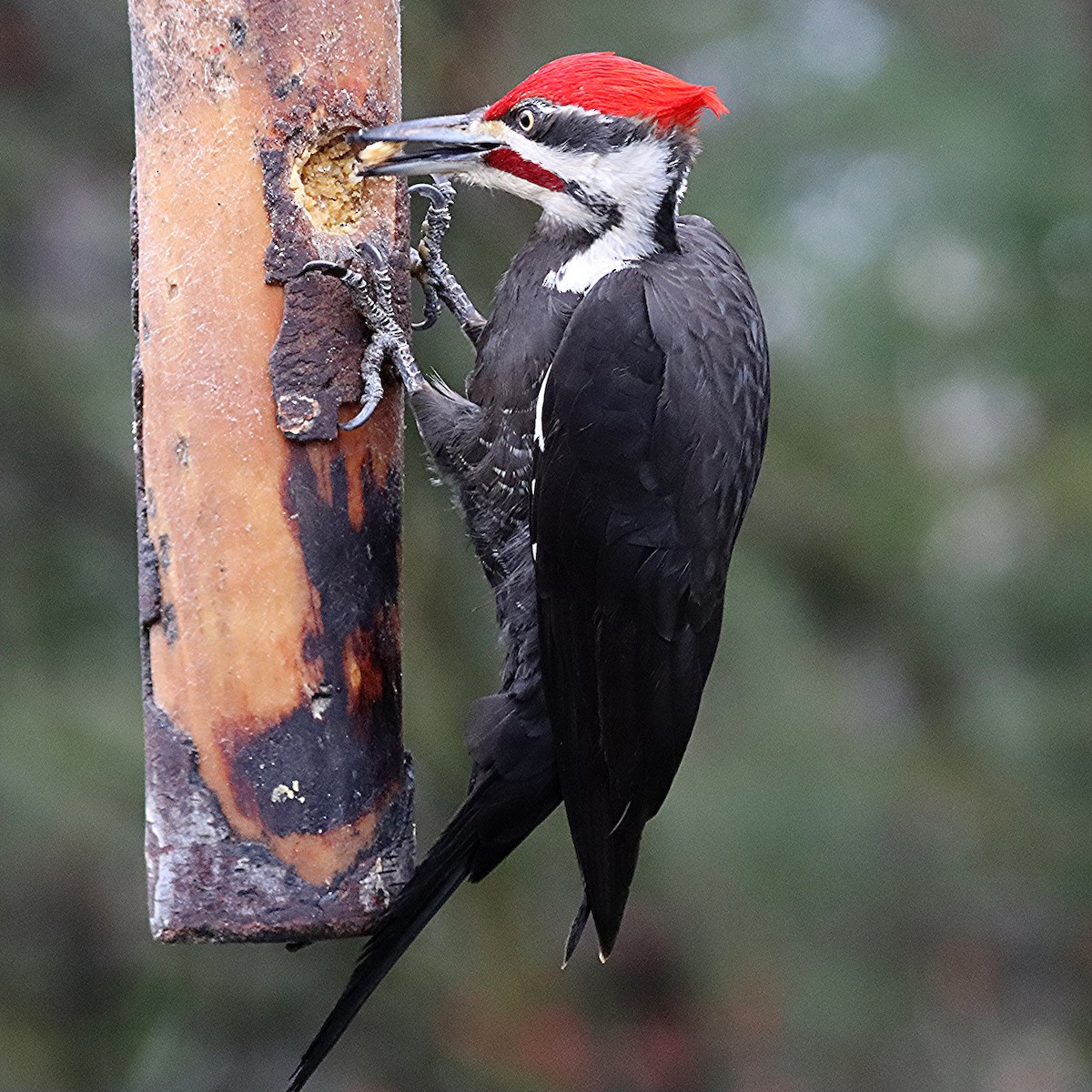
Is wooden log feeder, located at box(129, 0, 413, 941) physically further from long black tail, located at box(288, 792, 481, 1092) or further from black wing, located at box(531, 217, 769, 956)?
black wing, located at box(531, 217, 769, 956)

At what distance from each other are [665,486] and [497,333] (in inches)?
16.2

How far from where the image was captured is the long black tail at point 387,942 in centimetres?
250

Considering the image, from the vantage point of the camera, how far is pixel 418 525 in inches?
152

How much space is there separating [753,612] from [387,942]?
242cm

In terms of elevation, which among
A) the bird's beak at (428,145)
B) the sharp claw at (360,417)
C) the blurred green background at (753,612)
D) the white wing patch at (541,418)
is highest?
the bird's beak at (428,145)

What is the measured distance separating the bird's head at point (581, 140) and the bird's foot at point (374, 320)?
0.15 m

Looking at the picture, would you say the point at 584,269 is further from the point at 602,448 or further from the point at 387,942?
the point at 387,942

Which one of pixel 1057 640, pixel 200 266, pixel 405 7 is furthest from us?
pixel 1057 640

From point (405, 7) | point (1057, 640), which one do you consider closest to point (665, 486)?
point (405, 7)

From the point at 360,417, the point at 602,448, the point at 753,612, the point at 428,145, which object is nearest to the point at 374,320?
the point at 360,417

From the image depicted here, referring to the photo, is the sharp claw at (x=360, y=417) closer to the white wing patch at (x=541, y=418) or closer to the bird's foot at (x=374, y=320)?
the bird's foot at (x=374, y=320)

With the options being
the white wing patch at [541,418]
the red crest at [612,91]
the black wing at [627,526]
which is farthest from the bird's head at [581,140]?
the white wing patch at [541,418]

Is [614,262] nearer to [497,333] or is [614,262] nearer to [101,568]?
[497,333]

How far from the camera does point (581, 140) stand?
2658 mm
